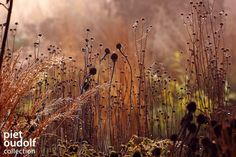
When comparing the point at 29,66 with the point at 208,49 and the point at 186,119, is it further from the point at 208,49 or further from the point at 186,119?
the point at 208,49

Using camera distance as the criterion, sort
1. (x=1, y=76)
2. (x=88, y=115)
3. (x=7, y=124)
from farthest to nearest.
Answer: (x=88, y=115) < (x=7, y=124) < (x=1, y=76)

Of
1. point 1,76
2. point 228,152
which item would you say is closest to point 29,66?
point 1,76

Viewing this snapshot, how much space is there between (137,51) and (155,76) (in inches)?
22.9

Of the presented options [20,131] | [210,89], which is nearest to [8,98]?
[20,131]

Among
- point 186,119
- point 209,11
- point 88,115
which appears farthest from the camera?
point 88,115

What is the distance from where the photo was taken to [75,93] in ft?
19.0

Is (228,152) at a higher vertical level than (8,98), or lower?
lower

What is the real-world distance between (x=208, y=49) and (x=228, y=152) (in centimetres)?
353

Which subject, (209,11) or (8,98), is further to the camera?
(209,11)

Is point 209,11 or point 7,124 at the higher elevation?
point 209,11

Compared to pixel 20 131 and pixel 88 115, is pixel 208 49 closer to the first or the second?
pixel 88 115

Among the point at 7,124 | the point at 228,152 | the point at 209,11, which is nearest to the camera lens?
the point at 228,152

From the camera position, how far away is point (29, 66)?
255cm

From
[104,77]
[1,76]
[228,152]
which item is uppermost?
[104,77]
